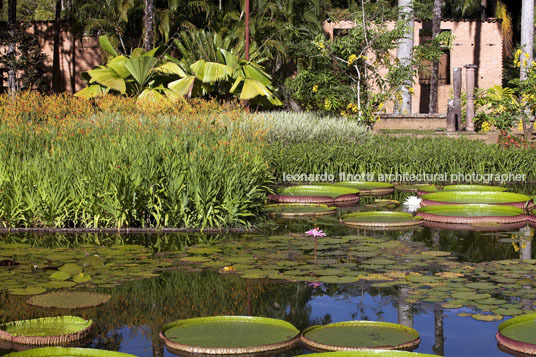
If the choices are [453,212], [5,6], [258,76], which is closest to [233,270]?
[453,212]

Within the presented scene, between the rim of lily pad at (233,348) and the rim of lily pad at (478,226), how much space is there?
15.6 feet

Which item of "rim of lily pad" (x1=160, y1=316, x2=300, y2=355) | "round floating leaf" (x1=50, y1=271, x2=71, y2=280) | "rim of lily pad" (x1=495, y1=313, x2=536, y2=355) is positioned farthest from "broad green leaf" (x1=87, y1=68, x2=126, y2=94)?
"rim of lily pad" (x1=495, y1=313, x2=536, y2=355)

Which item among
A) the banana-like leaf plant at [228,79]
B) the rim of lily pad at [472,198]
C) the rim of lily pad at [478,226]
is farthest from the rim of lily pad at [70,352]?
the banana-like leaf plant at [228,79]

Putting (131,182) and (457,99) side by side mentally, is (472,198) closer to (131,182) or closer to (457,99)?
(131,182)

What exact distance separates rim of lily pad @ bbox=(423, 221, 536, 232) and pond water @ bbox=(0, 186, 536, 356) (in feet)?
0.67

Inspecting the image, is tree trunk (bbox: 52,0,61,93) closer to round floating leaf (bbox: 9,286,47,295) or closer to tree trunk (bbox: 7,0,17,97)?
tree trunk (bbox: 7,0,17,97)

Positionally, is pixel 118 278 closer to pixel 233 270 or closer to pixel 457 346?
pixel 233 270

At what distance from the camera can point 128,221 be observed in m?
9.42

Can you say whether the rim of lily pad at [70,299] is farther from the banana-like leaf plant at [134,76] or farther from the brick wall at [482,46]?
the brick wall at [482,46]

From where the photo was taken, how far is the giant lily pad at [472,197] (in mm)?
10867

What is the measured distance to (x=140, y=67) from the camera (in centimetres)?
2331

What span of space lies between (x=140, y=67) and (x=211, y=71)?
2.33 metres

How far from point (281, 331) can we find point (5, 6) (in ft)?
141

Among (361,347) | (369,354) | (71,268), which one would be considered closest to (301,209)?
(71,268)
